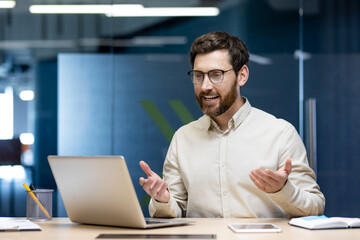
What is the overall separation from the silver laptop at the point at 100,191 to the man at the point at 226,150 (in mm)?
540

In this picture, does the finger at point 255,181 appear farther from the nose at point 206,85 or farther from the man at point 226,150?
the nose at point 206,85

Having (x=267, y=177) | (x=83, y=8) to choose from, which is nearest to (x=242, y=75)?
(x=267, y=177)

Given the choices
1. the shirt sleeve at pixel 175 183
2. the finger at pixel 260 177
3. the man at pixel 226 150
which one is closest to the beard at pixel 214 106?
the man at pixel 226 150

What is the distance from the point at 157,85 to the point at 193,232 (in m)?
2.50

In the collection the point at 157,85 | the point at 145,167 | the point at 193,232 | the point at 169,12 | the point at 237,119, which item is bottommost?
the point at 193,232

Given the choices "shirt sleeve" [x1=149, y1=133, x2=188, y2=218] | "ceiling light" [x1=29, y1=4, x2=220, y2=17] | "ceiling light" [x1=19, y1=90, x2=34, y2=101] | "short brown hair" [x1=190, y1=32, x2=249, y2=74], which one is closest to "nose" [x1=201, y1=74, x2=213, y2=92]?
"short brown hair" [x1=190, y1=32, x2=249, y2=74]

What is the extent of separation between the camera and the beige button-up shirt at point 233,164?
2.56 metres

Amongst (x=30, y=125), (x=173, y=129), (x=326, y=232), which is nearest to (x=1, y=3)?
(x=30, y=125)

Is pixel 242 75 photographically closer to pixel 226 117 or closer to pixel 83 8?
pixel 226 117

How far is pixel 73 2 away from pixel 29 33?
1.43 feet

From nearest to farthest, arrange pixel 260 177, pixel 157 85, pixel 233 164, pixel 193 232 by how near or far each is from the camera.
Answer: pixel 193 232 < pixel 260 177 < pixel 233 164 < pixel 157 85

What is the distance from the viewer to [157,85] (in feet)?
14.1

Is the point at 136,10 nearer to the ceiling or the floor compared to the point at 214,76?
nearer to the ceiling

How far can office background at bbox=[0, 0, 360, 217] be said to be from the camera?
4.27 metres
